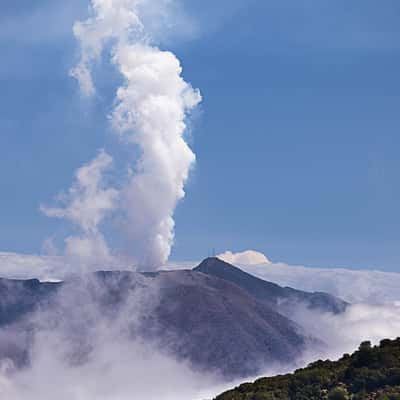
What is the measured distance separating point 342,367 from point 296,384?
14.0 meters

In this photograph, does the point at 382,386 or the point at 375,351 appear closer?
the point at 382,386

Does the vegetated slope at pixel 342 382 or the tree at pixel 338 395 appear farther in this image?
the vegetated slope at pixel 342 382

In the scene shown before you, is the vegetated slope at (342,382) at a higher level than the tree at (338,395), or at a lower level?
higher

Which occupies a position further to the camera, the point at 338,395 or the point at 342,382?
the point at 342,382

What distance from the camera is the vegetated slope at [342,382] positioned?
439 ft

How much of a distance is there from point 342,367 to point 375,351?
7.55m

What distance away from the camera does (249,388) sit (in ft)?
497

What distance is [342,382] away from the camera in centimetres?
14325

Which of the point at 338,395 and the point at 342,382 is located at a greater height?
the point at 342,382

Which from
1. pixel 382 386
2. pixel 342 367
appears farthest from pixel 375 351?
pixel 382 386

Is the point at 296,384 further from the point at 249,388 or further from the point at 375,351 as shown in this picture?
the point at 375,351

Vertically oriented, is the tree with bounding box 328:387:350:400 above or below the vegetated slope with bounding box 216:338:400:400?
below

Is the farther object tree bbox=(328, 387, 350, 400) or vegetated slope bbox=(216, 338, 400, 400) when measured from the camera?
vegetated slope bbox=(216, 338, 400, 400)

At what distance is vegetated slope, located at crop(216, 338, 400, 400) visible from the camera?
134 m
